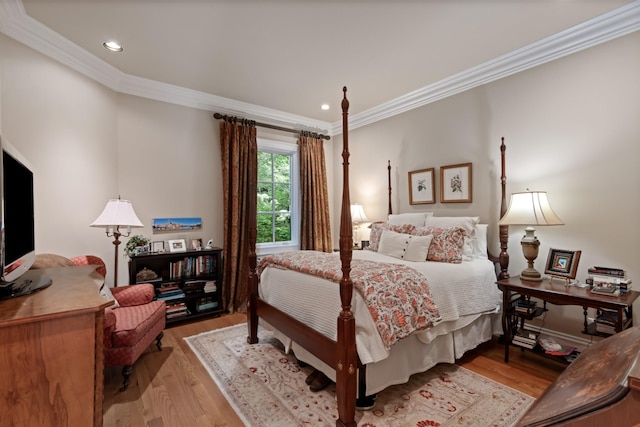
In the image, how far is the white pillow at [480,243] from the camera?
2924mm

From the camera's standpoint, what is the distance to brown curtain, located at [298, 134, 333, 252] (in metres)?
4.59

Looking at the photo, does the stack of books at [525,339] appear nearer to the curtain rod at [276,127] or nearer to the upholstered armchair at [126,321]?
the upholstered armchair at [126,321]

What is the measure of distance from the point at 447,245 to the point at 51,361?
9.00 ft

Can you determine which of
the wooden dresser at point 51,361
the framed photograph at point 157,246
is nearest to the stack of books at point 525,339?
the wooden dresser at point 51,361

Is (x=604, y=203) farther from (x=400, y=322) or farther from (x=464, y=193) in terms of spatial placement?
(x=400, y=322)

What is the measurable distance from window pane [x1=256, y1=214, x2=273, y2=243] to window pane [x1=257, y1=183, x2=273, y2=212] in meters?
0.11

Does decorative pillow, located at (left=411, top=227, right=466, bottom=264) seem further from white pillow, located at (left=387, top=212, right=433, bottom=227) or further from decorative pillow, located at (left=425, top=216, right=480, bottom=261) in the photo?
white pillow, located at (left=387, top=212, right=433, bottom=227)

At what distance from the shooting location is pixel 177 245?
3.50m

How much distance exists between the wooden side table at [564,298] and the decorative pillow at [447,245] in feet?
1.37

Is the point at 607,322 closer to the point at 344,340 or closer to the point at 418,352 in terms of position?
the point at 418,352

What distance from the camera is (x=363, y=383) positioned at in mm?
1803

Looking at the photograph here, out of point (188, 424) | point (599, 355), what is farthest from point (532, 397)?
point (188, 424)

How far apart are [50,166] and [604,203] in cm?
467

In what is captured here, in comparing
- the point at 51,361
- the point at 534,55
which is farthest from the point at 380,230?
the point at 51,361
